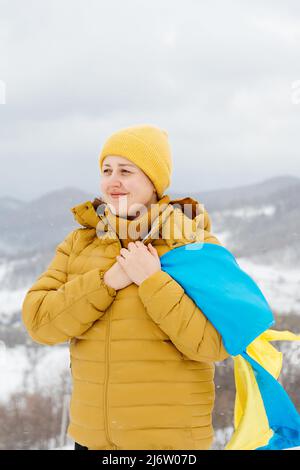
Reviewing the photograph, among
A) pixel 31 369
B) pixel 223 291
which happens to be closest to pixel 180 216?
pixel 223 291

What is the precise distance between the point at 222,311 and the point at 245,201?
80.7 metres

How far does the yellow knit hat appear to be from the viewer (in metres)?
1.87

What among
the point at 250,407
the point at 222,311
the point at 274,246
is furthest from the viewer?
the point at 274,246

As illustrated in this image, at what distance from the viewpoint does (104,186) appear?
1.88m

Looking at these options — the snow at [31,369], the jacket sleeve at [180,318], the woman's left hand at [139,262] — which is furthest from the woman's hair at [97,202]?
the snow at [31,369]

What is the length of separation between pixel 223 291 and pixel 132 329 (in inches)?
11.3

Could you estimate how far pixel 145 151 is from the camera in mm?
1884

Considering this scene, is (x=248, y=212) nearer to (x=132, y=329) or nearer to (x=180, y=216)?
(x=180, y=216)

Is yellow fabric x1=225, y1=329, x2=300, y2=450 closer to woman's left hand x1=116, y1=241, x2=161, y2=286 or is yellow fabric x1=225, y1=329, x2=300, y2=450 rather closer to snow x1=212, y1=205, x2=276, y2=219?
woman's left hand x1=116, y1=241, x2=161, y2=286

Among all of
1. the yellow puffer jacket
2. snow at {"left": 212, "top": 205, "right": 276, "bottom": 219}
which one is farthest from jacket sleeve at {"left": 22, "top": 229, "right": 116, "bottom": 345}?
snow at {"left": 212, "top": 205, "right": 276, "bottom": 219}

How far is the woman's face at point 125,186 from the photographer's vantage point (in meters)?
1.86
